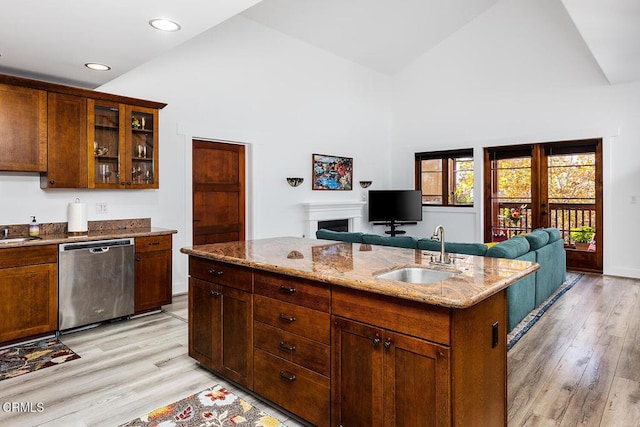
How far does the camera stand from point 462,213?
311 inches

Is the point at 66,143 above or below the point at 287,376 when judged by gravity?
above

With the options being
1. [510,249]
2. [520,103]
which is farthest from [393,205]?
[510,249]

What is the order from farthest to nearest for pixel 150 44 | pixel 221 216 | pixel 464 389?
pixel 221 216, pixel 150 44, pixel 464 389

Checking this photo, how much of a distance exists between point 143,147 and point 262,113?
220 centimetres

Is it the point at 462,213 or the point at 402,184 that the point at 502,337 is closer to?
the point at 462,213

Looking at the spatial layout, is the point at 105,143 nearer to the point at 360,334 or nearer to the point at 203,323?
the point at 203,323

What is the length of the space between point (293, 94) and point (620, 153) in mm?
5181

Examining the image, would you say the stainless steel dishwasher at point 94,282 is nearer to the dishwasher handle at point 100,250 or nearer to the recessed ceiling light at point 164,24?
the dishwasher handle at point 100,250

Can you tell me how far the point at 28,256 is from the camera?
343cm

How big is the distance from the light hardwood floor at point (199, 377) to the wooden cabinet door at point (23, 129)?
1661mm

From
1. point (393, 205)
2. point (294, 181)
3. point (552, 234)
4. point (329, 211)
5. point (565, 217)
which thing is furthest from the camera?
point (393, 205)

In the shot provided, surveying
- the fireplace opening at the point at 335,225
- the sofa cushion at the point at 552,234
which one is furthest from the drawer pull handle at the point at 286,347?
the fireplace opening at the point at 335,225

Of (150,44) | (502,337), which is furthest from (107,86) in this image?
(502,337)

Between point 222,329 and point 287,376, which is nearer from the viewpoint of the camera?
point 287,376
